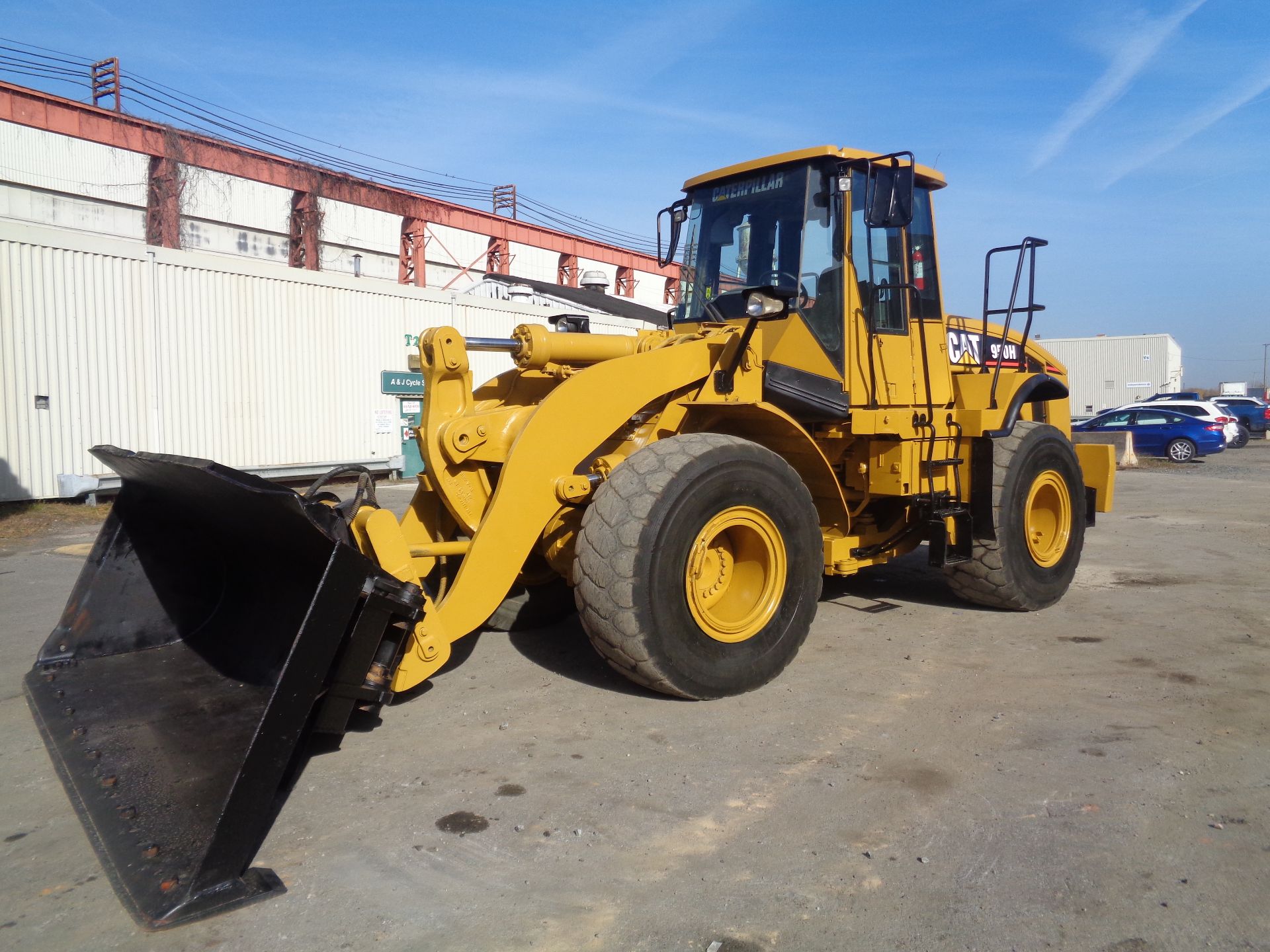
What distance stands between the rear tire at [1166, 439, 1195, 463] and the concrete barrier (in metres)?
0.85

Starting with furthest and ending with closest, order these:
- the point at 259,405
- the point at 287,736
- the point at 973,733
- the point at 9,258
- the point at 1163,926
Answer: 1. the point at 259,405
2. the point at 9,258
3. the point at 973,733
4. the point at 287,736
5. the point at 1163,926

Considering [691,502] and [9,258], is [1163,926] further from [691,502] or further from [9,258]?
[9,258]

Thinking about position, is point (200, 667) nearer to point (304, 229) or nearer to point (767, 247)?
point (767, 247)

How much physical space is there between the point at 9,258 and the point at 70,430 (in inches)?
88.7

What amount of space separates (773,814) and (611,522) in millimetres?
1467

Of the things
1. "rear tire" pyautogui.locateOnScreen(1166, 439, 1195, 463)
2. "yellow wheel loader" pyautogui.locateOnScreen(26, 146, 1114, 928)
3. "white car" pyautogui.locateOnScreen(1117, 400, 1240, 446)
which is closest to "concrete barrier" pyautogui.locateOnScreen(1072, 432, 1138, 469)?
"rear tire" pyautogui.locateOnScreen(1166, 439, 1195, 463)

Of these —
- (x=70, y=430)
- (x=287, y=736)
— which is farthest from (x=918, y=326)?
(x=70, y=430)

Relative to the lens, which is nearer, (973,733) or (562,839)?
(562,839)

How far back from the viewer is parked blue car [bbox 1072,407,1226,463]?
80.8ft

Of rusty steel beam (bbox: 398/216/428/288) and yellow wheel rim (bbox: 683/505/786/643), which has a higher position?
rusty steel beam (bbox: 398/216/428/288)

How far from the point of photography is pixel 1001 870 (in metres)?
3.07

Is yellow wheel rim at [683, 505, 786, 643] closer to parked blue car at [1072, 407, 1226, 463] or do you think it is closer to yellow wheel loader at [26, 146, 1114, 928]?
yellow wheel loader at [26, 146, 1114, 928]

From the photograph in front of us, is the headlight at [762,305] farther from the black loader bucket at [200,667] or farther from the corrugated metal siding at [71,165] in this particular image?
the corrugated metal siding at [71,165]

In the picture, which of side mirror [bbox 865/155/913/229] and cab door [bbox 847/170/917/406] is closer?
side mirror [bbox 865/155/913/229]
